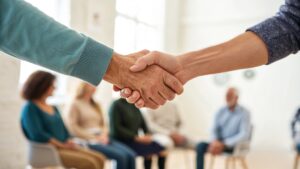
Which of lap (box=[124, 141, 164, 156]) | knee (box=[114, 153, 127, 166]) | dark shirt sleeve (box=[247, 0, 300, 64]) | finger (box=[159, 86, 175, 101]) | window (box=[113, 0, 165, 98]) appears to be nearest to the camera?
dark shirt sleeve (box=[247, 0, 300, 64])

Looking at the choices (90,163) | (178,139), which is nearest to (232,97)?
(178,139)

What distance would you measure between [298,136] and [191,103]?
2.71 m

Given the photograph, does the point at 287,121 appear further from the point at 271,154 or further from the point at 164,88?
the point at 164,88

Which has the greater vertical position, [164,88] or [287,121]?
[287,121]

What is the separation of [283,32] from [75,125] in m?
2.25

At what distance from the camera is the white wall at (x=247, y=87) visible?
5941 mm

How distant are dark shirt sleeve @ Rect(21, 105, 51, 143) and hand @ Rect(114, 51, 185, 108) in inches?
50.6

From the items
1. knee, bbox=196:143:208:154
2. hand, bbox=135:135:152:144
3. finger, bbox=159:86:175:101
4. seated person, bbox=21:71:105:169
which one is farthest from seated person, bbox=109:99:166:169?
finger, bbox=159:86:175:101

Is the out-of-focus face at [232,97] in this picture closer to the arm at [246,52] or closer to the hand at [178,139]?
the hand at [178,139]

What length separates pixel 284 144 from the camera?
236 inches

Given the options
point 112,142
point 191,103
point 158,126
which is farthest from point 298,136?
point 191,103

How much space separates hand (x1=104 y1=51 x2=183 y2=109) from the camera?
140 centimetres

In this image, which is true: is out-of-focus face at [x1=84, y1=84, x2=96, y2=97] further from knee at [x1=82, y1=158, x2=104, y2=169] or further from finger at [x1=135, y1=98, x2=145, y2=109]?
finger at [x1=135, y1=98, x2=145, y2=109]

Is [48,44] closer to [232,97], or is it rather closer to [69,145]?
[69,145]
